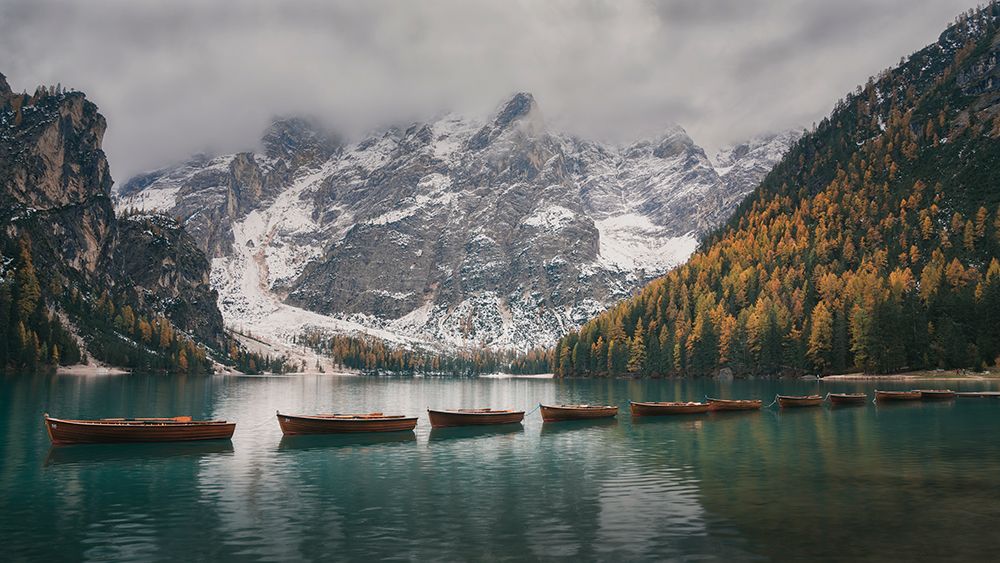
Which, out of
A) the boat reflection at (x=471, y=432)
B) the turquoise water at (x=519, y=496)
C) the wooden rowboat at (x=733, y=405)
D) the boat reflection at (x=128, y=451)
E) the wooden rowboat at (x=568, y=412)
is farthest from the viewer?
the wooden rowboat at (x=733, y=405)

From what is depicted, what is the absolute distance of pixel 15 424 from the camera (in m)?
71.1

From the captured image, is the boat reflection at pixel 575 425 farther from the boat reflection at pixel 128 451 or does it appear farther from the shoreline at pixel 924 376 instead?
the shoreline at pixel 924 376

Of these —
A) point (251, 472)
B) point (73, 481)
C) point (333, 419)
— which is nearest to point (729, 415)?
point (333, 419)

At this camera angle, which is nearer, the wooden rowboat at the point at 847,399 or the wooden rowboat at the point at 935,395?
the wooden rowboat at the point at 847,399

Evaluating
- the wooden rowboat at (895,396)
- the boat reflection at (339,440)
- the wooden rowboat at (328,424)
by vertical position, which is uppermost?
the wooden rowboat at (328,424)

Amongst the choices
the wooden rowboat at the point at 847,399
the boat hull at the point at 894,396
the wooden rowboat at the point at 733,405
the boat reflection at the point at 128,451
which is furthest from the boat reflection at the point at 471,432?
the boat hull at the point at 894,396

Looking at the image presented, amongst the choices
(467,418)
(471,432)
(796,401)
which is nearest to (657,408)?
(796,401)

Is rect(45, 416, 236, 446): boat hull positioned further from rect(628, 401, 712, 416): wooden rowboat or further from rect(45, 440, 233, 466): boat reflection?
rect(628, 401, 712, 416): wooden rowboat

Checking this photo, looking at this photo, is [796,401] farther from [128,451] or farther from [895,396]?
[128,451]

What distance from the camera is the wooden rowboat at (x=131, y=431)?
5584 cm

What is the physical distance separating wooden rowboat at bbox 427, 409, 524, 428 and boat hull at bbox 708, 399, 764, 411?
Result: 2869 centimetres

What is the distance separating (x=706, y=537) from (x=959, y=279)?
6812 inches

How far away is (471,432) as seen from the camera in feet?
242

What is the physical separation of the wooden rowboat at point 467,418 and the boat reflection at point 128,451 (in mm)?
22546
